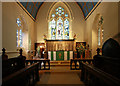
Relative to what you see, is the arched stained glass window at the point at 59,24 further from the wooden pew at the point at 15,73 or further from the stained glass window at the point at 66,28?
the wooden pew at the point at 15,73

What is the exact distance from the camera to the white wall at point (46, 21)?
9.56 metres

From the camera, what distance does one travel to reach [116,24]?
167 inches

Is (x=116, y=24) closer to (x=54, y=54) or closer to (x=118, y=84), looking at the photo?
(x=118, y=84)

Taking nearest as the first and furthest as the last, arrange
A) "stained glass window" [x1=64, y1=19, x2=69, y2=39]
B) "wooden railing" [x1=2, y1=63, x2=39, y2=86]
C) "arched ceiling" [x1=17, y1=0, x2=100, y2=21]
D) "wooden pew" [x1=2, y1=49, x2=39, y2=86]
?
1. "wooden railing" [x1=2, y1=63, x2=39, y2=86]
2. "wooden pew" [x1=2, y1=49, x2=39, y2=86]
3. "arched ceiling" [x1=17, y1=0, x2=100, y2=21]
4. "stained glass window" [x1=64, y1=19, x2=69, y2=39]

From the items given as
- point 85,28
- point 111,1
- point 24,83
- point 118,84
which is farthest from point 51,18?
point 118,84

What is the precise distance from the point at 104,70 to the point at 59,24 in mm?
7685

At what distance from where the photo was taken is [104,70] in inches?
109

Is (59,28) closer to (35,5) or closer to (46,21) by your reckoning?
(46,21)

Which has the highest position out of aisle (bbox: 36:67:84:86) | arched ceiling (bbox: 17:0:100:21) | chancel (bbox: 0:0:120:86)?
arched ceiling (bbox: 17:0:100:21)

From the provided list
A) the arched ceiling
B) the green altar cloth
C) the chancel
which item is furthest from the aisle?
the arched ceiling

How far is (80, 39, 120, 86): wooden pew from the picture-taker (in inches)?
66.4

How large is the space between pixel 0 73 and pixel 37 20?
27.2ft

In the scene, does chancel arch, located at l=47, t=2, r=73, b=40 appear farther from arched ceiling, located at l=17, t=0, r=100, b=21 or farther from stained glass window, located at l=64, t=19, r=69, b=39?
arched ceiling, located at l=17, t=0, r=100, b=21

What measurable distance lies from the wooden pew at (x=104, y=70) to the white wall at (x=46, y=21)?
5.12 meters
